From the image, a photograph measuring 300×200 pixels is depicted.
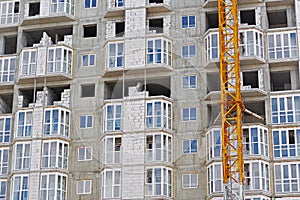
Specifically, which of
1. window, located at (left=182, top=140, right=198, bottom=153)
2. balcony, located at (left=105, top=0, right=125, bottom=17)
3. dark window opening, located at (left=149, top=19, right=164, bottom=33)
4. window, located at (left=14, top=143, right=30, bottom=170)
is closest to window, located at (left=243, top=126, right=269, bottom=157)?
window, located at (left=182, top=140, right=198, bottom=153)

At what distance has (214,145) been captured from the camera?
62.9 m

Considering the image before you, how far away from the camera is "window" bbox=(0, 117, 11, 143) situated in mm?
69250

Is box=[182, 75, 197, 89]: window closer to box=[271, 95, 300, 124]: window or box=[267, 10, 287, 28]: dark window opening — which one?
box=[271, 95, 300, 124]: window

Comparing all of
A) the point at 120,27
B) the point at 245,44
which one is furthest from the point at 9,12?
the point at 245,44

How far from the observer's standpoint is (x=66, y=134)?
67.3 m

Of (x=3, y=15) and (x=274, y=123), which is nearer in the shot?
(x=274, y=123)

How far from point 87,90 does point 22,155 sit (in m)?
8.85

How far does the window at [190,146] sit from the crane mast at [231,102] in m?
3.43

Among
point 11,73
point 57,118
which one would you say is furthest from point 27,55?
point 57,118

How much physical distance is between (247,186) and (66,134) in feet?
57.2

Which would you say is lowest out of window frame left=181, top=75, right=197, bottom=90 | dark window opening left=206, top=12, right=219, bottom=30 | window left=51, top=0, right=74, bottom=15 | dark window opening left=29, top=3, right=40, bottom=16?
window frame left=181, top=75, right=197, bottom=90

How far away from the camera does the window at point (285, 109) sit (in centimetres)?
6325

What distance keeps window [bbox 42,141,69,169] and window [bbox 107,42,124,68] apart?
865cm

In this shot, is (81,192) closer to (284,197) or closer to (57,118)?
(57,118)
